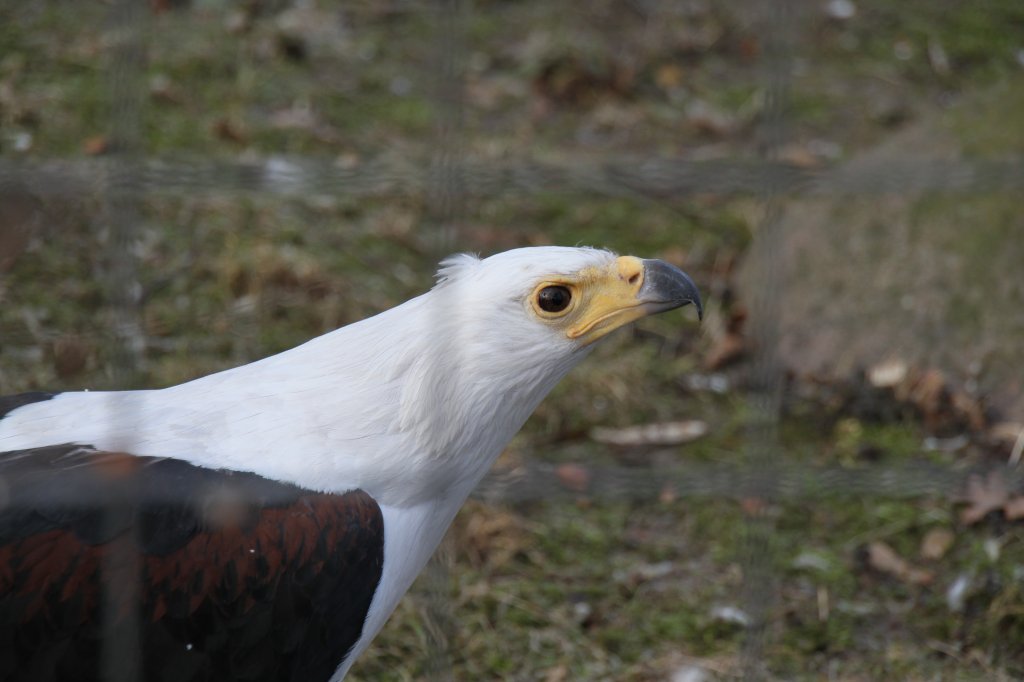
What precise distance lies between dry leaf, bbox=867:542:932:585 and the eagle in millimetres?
1600

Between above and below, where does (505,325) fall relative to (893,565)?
above

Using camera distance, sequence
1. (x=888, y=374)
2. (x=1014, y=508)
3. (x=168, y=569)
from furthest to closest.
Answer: (x=888, y=374) < (x=1014, y=508) < (x=168, y=569)

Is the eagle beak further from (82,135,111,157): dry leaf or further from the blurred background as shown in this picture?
(82,135,111,157): dry leaf

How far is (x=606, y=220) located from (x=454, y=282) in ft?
10.6

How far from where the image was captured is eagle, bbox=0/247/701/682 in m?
2.30

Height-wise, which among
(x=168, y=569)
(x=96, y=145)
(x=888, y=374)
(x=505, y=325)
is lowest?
(x=888, y=374)

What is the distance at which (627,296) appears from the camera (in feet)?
8.96

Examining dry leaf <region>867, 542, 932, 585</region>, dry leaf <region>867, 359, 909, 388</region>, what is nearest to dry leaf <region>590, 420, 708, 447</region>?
dry leaf <region>867, 359, 909, 388</region>

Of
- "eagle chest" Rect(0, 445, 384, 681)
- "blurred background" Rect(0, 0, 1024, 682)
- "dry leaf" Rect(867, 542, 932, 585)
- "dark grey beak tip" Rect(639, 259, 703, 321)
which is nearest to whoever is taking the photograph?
"eagle chest" Rect(0, 445, 384, 681)

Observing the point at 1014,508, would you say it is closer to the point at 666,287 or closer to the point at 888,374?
the point at 888,374

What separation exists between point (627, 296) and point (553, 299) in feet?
0.52

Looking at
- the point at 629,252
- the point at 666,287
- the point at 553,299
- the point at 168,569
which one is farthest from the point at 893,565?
the point at 168,569

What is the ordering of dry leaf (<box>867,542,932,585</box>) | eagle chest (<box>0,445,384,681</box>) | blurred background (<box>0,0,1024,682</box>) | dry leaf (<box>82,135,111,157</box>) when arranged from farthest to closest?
dry leaf (<box>82,135,111,157</box>)
dry leaf (<box>867,542,932,585</box>)
blurred background (<box>0,0,1024,682</box>)
eagle chest (<box>0,445,384,681</box>)

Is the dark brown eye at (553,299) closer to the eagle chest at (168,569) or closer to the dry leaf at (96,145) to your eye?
the eagle chest at (168,569)
